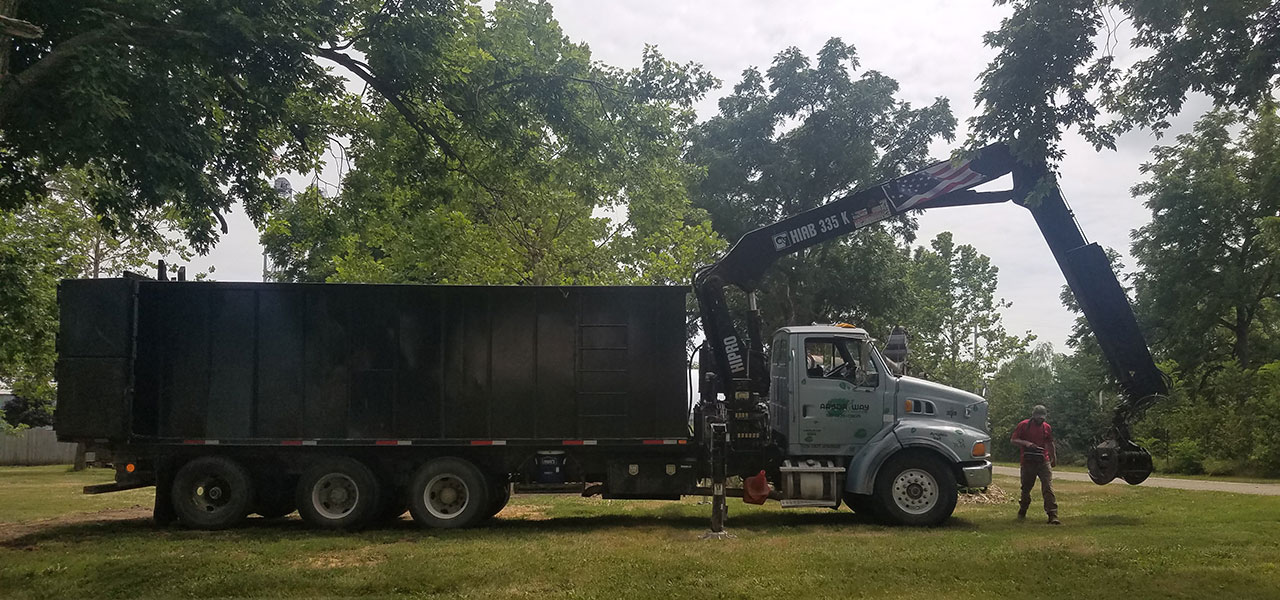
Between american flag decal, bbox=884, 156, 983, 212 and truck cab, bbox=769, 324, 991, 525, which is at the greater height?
american flag decal, bbox=884, 156, 983, 212

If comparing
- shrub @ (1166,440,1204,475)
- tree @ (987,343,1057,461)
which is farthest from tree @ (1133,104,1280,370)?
tree @ (987,343,1057,461)

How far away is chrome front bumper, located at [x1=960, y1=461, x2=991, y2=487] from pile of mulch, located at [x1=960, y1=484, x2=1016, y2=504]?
4677mm

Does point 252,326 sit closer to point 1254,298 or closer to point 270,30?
point 270,30

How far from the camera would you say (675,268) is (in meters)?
25.9

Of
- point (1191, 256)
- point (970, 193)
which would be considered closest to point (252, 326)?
point (970, 193)

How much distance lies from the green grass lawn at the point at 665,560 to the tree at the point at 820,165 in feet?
67.2

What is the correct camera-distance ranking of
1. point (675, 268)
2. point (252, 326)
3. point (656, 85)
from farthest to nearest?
point (675, 268)
point (656, 85)
point (252, 326)

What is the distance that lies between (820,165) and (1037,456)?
20845mm

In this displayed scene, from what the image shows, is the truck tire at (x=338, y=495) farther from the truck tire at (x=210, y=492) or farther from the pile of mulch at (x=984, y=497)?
the pile of mulch at (x=984, y=497)

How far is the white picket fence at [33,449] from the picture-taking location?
4122cm

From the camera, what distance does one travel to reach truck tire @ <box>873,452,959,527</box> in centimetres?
1249

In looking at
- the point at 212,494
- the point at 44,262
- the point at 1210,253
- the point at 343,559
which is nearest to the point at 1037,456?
the point at 343,559

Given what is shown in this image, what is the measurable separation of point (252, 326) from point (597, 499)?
24.8 ft

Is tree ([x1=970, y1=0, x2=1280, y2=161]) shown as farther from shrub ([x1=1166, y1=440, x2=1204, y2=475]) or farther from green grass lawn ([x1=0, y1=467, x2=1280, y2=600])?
shrub ([x1=1166, y1=440, x2=1204, y2=475])
